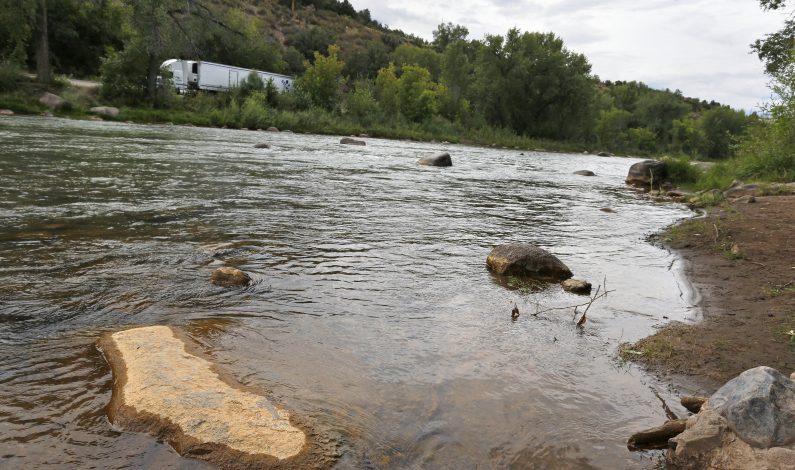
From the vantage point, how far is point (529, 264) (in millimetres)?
6559

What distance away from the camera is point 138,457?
2.61m

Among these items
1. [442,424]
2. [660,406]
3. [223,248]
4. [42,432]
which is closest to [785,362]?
[660,406]

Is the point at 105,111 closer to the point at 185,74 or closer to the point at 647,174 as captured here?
the point at 185,74

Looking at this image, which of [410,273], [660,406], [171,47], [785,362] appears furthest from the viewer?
[171,47]

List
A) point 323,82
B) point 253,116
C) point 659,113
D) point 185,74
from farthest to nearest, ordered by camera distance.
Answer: point 659,113, point 323,82, point 185,74, point 253,116

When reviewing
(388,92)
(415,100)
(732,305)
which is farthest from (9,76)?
(415,100)

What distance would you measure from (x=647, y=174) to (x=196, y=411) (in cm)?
2159

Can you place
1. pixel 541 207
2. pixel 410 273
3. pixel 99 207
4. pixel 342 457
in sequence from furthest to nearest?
pixel 541 207
pixel 99 207
pixel 410 273
pixel 342 457

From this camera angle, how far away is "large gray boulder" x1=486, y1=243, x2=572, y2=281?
6.52 m

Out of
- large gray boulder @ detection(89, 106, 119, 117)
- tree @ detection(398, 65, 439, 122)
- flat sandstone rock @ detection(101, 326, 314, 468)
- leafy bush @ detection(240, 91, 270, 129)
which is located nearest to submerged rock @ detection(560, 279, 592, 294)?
flat sandstone rock @ detection(101, 326, 314, 468)

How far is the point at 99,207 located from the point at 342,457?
7187mm

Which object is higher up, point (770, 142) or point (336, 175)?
point (770, 142)

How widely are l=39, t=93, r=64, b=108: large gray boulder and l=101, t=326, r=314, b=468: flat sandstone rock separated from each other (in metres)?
33.1

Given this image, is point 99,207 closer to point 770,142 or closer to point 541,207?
point 541,207
